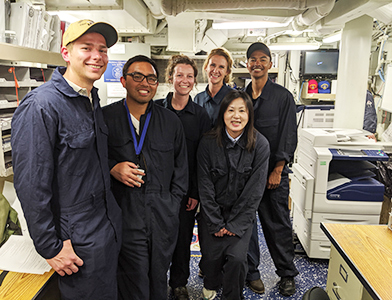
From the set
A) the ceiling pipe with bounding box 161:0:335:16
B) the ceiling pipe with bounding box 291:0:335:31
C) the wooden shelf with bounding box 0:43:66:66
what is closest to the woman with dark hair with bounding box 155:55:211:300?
the ceiling pipe with bounding box 161:0:335:16

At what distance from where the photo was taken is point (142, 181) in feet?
5.40

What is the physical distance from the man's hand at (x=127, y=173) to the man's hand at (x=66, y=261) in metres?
0.45

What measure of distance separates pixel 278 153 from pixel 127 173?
1.16m

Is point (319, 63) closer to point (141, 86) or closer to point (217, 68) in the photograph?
point (217, 68)

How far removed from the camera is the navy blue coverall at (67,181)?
3.88 feet

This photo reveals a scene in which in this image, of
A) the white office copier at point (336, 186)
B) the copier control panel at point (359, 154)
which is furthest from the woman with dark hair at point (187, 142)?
the copier control panel at point (359, 154)

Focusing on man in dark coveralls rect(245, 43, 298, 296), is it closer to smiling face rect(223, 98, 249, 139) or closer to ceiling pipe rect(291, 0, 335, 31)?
smiling face rect(223, 98, 249, 139)

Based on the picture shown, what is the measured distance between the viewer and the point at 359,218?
2.60 metres

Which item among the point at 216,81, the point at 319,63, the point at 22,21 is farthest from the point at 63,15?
the point at 319,63

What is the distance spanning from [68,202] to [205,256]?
3.63ft

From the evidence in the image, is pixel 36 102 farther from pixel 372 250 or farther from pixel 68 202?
pixel 372 250

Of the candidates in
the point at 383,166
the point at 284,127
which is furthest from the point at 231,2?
the point at 383,166

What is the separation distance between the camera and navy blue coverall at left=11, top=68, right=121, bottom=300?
1.18 m

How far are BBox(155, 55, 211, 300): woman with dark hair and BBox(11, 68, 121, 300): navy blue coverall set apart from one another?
739 mm
